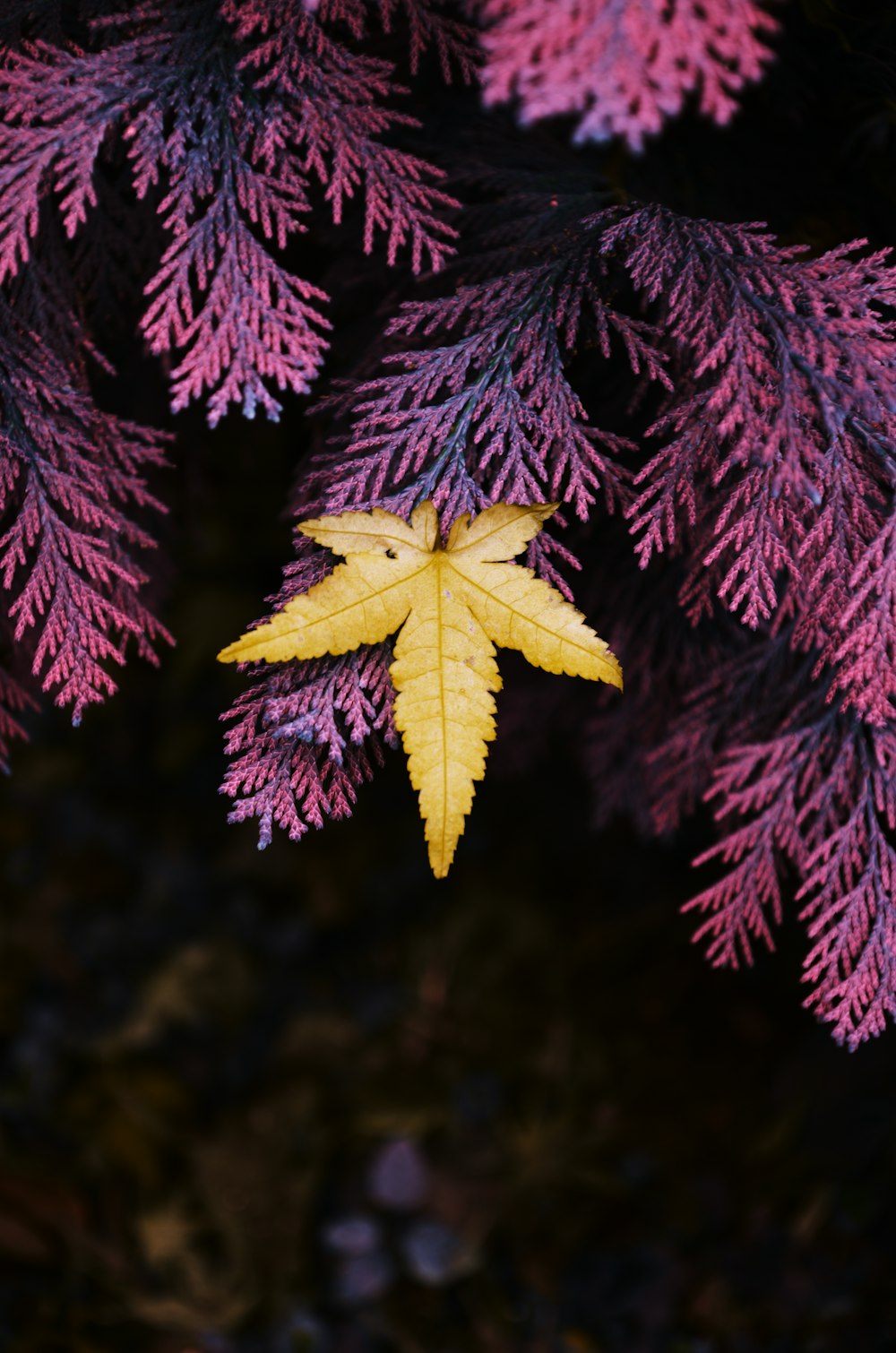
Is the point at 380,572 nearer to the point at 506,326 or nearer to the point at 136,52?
the point at 506,326

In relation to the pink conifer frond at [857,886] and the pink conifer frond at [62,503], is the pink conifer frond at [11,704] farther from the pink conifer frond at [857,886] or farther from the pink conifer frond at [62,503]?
the pink conifer frond at [857,886]

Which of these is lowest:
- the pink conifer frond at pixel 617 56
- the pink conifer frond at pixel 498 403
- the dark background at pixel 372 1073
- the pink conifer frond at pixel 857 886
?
the dark background at pixel 372 1073

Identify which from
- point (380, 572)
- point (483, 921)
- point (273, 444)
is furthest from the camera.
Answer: point (483, 921)

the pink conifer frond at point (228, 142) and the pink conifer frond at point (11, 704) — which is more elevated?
the pink conifer frond at point (228, 142)

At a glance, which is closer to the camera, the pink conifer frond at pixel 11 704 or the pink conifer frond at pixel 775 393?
the pink conifer frond at pixel 775 393

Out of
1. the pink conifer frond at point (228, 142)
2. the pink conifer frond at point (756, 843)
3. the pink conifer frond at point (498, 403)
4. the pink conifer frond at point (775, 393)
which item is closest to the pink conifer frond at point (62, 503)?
the pink conifer frond at point (228, 142)

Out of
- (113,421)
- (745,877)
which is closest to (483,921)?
(745,877)
